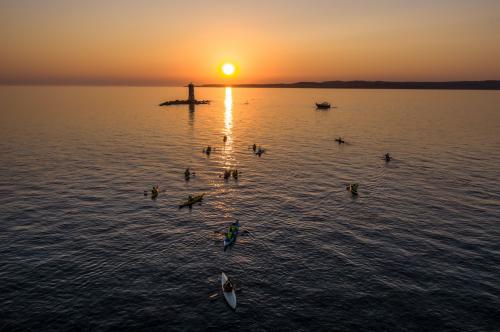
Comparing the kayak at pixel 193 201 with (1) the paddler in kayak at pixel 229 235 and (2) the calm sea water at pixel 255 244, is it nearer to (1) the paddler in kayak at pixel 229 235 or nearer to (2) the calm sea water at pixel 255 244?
(2) the calm sea water at pixel 255 244

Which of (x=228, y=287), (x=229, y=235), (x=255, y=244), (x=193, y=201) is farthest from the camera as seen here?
(x=193, y=201)

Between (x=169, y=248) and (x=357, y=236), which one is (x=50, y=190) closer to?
(x=169, y=248)

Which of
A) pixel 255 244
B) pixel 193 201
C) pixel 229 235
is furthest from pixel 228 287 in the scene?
pixel 193 201

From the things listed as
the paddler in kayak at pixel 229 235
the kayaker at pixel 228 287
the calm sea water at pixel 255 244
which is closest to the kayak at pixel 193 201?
the calm sea water at pixel 255 244

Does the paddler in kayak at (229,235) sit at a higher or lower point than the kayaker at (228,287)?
higher

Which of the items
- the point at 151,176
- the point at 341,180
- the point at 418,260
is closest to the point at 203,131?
the point at 151,176

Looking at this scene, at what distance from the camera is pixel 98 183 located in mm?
67625

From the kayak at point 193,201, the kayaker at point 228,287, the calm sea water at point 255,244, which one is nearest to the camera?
the calm sea water at point 255,244

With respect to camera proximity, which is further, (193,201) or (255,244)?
(193,201)

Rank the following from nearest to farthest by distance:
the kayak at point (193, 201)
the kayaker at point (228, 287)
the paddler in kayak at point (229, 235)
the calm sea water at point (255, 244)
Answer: the calm sea water at point (255, 244), the kayaker at point (228, 287), the paddler in kayak at point (229, 235), the kayak at point (193, 201)

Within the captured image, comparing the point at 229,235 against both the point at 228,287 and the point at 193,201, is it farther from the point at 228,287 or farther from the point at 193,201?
the point at 193,201

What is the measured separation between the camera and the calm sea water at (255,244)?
103 feet

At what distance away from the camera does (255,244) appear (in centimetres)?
4459

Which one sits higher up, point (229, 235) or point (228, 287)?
point (229, 235)
